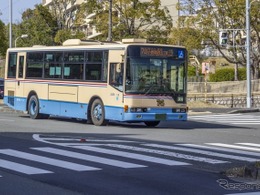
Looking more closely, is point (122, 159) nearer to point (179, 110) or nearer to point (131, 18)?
point (179, 110)

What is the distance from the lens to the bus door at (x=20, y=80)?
28.5 meters

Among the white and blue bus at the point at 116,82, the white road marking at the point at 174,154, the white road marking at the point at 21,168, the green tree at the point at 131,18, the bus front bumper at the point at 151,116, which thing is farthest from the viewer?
the green tree at the point at 131,18

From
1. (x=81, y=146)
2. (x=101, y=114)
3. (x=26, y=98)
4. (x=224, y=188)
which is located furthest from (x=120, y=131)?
(x=224, y=188)

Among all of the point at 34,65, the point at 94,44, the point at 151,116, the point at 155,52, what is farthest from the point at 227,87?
the point at 151,116

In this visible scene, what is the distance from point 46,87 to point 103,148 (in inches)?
441

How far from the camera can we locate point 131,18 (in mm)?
55125

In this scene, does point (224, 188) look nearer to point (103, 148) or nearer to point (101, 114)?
point (103, 148)

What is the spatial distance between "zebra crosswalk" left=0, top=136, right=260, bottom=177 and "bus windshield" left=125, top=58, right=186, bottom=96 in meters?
4.97

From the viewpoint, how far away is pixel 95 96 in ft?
78.7

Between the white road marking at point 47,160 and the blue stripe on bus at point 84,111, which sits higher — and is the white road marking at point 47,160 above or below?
below

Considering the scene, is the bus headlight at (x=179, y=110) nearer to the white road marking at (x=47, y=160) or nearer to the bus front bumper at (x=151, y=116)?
the bus front bumper at (x=151, y=116)

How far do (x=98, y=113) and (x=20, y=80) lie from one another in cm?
593

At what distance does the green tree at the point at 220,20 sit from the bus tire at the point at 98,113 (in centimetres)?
3273

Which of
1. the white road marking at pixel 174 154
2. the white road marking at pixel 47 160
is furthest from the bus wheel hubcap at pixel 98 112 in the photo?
the white road marking at pixel 47 160
